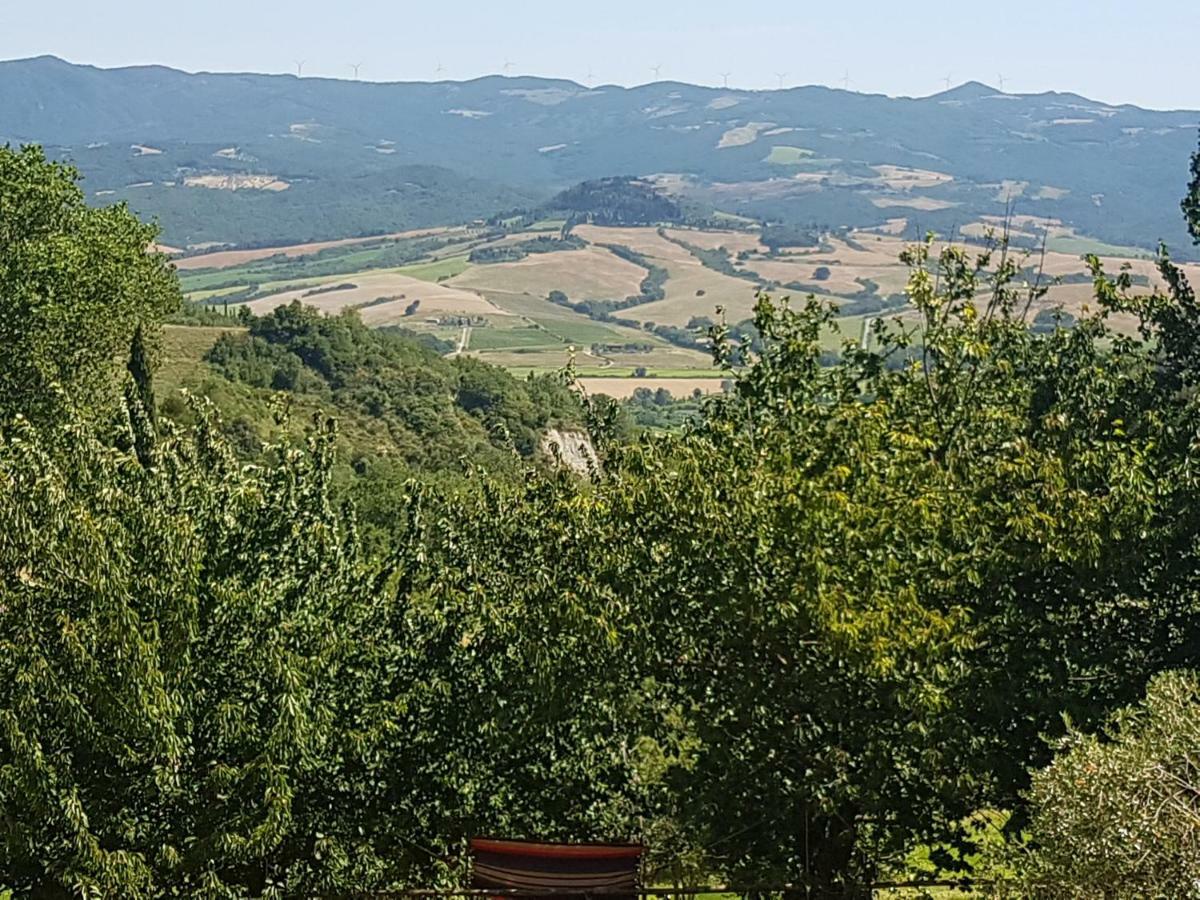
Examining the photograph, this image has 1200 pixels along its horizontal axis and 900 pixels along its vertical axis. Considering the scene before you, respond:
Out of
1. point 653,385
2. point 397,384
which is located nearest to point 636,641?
point 397,384

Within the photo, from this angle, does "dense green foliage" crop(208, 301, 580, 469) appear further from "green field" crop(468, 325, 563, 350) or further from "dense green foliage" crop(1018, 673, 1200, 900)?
"green field" crop(468, 325, 563, 350)

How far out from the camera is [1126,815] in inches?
375

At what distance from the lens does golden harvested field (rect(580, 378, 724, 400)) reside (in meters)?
110

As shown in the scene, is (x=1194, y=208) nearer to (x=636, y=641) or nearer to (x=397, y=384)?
(x=636, y=641)

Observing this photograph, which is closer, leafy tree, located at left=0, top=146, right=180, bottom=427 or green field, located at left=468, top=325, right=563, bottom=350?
leafy tree, located at left=0, top=146, right=180, bottom=427

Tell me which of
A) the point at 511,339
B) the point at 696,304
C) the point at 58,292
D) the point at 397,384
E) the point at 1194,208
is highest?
the point at 1194,208

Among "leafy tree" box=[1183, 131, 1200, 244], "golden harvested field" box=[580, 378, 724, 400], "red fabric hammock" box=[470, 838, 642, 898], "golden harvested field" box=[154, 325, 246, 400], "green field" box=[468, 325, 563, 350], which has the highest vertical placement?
"leafy tree" box=[1183, 131, 1200, 244]

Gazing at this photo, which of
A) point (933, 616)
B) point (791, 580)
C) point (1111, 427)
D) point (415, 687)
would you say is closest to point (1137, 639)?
point (1111, 427)

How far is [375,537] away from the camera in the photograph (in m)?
37.7

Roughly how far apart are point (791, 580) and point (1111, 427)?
18.4ft

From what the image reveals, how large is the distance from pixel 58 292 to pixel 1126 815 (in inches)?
1154

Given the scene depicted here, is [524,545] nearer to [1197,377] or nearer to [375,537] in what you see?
[1197,377]

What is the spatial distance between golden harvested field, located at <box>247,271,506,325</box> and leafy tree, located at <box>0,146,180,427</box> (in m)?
117

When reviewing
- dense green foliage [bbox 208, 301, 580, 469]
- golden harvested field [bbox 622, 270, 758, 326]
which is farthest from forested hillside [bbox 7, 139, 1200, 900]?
golden harvested field [bbox 622, 270, 758, 326]
